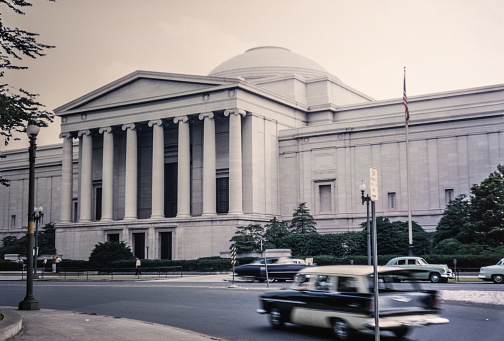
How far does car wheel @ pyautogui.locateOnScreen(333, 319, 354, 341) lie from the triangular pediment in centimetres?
5094

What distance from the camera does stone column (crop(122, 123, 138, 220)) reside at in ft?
233

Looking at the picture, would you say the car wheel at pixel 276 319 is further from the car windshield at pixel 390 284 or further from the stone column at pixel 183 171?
the stone column at pixel 183 171

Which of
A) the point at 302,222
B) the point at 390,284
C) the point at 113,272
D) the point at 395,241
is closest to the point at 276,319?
the point at 390,284

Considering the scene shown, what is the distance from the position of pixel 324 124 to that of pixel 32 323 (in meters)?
54.1

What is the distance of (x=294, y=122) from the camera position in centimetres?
7450

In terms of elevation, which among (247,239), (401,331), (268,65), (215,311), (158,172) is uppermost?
(268,65)

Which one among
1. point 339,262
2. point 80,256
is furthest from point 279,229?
point 80,256

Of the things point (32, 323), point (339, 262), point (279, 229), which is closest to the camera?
point (32, 323)

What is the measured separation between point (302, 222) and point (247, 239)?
8.00 metres

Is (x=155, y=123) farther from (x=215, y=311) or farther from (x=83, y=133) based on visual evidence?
(x=215, y=311)

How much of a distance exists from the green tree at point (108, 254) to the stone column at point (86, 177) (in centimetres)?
1088

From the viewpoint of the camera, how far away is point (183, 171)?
67.2 m

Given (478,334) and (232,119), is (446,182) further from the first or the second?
(478,334)

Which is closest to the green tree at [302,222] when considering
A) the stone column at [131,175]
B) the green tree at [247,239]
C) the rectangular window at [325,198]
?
the rectangular window at [325,198]
